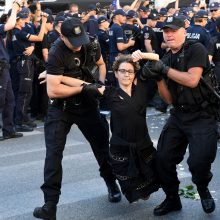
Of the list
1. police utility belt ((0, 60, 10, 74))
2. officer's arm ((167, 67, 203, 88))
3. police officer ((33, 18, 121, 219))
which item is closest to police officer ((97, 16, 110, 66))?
police utility belt ((0, 60, 10, 74))

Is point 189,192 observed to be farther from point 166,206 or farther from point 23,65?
point 23,65

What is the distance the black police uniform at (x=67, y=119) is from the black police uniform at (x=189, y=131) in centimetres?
62

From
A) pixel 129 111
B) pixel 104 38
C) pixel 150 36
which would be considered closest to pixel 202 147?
pixel 129 111

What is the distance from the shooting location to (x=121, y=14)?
11.0 meters

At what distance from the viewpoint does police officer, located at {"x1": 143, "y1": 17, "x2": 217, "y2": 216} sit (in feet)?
15.5

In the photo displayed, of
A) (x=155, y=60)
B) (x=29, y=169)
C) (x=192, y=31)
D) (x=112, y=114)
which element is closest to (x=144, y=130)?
(x=112, y=114)

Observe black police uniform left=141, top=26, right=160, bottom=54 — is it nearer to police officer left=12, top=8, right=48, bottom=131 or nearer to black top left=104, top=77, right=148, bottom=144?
police officer left=12, top=8, right=48, bottom=131

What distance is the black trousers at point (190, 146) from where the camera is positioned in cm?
479

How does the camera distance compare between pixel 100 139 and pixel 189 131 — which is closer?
pixel 189 131

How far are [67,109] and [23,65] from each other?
4395 millimetres

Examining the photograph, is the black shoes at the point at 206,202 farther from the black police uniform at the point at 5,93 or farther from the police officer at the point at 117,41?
the police officer at the point at 117,41

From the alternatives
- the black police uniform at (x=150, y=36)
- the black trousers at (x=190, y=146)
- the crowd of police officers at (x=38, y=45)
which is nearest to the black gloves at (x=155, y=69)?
the black trousers at (x=190, y=146)

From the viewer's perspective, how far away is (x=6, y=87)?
27.6ft

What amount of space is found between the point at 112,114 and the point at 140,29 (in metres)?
6.93
